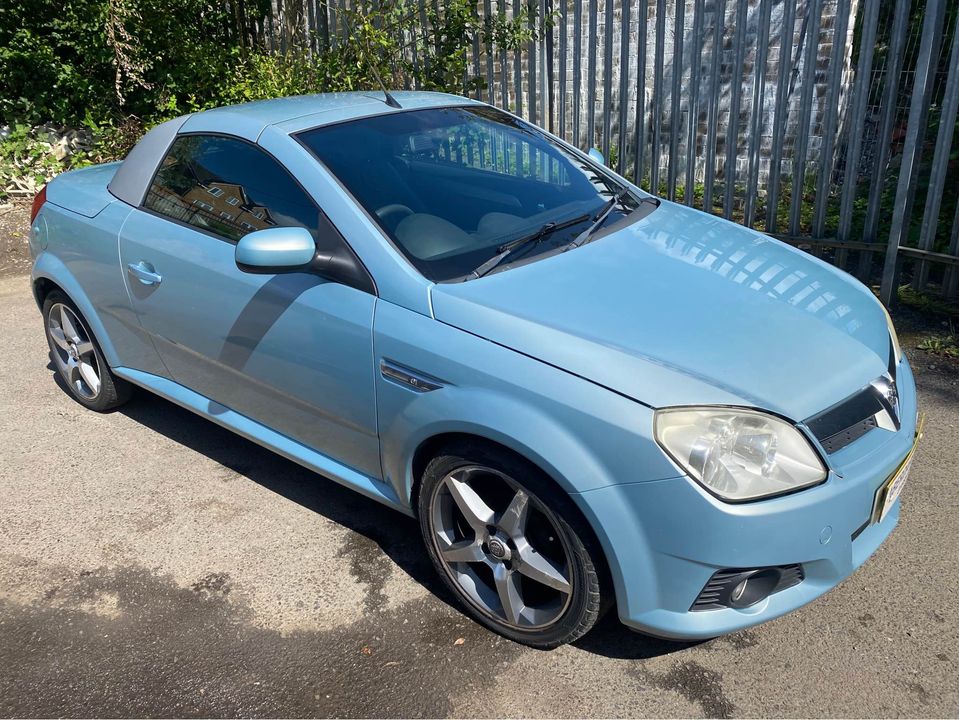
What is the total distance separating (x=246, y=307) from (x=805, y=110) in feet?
12.3

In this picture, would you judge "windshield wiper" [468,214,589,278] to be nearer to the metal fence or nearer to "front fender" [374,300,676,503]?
"front fender" [374,300,676,503]

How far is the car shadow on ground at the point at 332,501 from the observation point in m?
2.86

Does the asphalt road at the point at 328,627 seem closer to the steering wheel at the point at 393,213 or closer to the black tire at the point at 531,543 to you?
the black tire at the point at 531,543

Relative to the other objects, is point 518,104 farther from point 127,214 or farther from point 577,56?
point 127,214

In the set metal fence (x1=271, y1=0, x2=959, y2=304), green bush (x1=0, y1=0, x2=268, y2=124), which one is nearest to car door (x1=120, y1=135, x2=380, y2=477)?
metal fence (x1=271, y1=0, x2=959, y2=304)

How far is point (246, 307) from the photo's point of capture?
3.26 metres

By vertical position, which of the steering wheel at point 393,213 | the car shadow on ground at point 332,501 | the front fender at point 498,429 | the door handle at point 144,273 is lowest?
the car shadow on ground at point 332,501

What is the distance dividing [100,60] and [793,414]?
7901 millimetres

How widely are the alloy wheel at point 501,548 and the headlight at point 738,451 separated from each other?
0.47 metres

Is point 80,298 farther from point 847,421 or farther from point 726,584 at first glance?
point 847,421

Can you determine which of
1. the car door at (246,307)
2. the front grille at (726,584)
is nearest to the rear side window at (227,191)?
the car door at (246,307)

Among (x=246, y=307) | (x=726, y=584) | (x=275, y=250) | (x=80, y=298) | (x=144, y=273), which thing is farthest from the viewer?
(x=80, y=298)

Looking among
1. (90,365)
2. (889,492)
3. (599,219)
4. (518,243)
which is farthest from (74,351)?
(889,492)

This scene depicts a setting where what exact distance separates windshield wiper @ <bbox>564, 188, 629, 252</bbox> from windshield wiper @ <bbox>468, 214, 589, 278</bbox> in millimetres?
56
